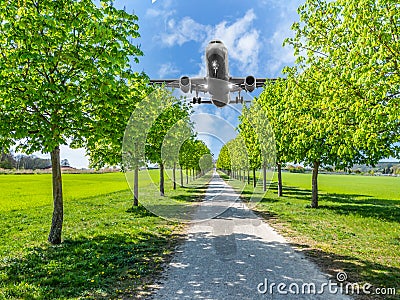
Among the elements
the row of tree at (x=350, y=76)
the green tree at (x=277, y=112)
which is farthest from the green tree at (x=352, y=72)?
the green tree at (x=277, y=112)

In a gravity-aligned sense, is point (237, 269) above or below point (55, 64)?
below

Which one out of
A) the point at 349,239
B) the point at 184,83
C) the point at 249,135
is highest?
the point at 184,83

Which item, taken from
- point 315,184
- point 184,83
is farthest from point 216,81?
point 315,184

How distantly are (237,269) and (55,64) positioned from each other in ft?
26.6

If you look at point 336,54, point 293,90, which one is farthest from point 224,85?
point 336,54

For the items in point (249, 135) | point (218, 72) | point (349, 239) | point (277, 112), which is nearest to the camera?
point (349, 239)

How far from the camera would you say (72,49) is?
948 centimetres

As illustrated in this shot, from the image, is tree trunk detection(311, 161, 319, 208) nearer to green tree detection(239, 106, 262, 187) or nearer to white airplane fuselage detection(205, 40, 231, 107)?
green tree detection(239, 106, 262, 187)

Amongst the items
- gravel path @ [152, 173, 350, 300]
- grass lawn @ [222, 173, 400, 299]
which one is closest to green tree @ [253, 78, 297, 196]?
grass lawn @ [222, 173, 400, 299]

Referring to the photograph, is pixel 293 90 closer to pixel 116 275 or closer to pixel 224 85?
pixel 224 85

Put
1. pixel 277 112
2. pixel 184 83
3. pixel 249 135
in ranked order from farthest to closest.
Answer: pixel 249 135 → pixel 277 112 → pixel 184 83

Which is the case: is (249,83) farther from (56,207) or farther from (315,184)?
(56,207)

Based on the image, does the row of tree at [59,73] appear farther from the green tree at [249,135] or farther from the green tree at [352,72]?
the green tree at [249,135]

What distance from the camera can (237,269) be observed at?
802 cm
